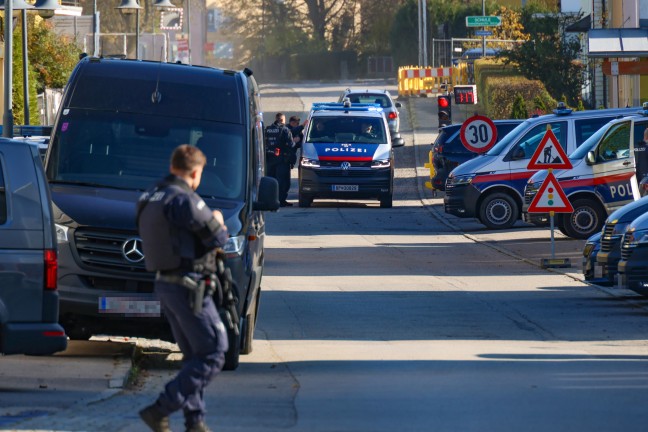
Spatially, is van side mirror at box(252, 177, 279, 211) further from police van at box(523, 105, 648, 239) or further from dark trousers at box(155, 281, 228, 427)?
police van at box(523, 105, 648, 239)

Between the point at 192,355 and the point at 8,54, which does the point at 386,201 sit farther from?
the point at 192,355

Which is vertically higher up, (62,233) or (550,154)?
(550,154)

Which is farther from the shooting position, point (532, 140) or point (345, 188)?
point (345, 188)

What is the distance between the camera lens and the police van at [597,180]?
24.0 m

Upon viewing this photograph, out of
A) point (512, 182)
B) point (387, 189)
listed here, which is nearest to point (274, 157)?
point (387, 189)

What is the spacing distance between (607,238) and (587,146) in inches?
315

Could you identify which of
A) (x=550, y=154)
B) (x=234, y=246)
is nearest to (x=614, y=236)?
(x=550, y=154)

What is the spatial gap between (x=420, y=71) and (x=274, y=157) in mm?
35239

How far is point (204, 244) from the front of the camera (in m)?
8.11

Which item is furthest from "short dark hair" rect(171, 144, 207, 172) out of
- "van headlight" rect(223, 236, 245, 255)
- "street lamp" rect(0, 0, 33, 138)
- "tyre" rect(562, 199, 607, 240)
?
"tyre" rect(562, 199, 607, 240)

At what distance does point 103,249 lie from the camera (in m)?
11.3

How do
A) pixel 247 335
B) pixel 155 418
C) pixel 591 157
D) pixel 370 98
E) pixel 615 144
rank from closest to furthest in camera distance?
1. pixel 155 418
2. pixel 247 335
3. pixel 615 144
4. pixel 591 157
5. pixel 370 98

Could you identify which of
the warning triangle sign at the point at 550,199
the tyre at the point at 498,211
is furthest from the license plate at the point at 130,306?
the tyre at the point at 498,211

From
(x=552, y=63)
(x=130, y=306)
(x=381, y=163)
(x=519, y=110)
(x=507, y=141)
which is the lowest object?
(x=130, y=306)
